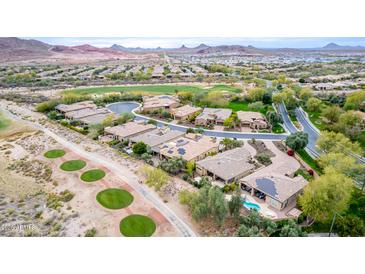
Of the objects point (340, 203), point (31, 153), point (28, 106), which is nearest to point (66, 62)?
point (28, 106)

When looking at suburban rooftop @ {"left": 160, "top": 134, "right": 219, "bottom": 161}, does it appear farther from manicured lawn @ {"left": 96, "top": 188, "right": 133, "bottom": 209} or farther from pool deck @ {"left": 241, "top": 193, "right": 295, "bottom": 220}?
pool deck @ {"left": 241, "top": 193, "right": 295, "bottom": 220}

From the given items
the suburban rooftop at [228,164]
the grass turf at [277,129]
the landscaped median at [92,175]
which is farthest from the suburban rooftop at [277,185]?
the grass turf at [277,129]

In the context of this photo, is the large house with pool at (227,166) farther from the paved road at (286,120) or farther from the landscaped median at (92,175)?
the paved road at (286,120)

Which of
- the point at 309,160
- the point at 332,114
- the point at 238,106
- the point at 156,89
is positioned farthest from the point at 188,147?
the point at 156,89

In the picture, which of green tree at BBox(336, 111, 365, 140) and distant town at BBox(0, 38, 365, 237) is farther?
green tree at BBox(336, 111, 365, 140)

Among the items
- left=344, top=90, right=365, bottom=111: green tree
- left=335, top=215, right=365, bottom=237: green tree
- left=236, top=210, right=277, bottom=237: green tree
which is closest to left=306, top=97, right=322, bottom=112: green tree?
left=344, top=90, right=365, bottom=111: green tree
